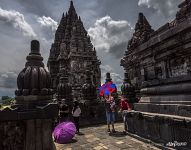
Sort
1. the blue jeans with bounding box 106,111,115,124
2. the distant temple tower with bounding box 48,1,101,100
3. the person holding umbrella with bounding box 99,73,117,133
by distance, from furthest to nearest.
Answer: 1. the distant temple tower with bounding box 48,1,101,100
2. the blue jeans with bounding box 106,111,115,124
3. the person holding umbrella with bounding box 99,73,117,133

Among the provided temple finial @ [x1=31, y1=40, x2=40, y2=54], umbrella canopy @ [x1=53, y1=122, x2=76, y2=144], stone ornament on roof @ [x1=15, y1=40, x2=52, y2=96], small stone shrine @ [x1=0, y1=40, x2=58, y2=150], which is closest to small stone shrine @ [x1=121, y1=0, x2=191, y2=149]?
umbrella canopy @ [x1=53, y1=122, x2=76, y2=144]

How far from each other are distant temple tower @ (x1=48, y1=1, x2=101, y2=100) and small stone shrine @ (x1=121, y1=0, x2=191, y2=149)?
79.5 feet

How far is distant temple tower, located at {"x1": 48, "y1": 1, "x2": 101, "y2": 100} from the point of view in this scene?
1398 inches

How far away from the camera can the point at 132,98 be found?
15695mm

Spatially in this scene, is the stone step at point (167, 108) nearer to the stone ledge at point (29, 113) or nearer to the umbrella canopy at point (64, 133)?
the umbrella canopy at point (64, 133)

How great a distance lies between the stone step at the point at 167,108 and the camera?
4.79 m

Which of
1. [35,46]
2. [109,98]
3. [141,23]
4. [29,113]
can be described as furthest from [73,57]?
[29,113]

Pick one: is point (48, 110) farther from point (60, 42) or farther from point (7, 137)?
point (60, 42)

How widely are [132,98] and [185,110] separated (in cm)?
1097

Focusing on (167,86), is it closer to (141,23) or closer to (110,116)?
(110,116)

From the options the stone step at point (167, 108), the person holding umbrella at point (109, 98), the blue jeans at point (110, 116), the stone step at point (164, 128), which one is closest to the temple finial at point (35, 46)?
the person holding umbrella at point (109, 98)

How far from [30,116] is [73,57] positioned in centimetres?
3210

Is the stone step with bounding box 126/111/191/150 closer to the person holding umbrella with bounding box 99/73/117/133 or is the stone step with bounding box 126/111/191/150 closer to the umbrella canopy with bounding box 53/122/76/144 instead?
the person holding umbrella with bounding box 99/73/117/133

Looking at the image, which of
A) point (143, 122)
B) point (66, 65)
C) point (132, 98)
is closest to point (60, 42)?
point (66, 65)
